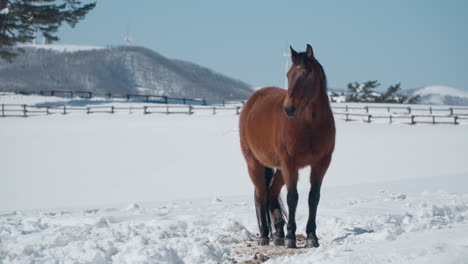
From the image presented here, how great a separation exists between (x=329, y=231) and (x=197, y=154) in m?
20.8

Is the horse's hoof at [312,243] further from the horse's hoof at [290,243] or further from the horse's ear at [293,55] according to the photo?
the horse's ear at [293,55]

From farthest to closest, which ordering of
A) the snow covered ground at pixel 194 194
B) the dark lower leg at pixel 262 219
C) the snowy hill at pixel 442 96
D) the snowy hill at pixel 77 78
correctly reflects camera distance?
the snowy hill at pixel 77 78
the snowy hill at pixel 442 96
the dark lower leg at pixel 262 219
the snow covered ground at pixel 194 194

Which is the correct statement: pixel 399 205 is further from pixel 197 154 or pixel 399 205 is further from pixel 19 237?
pixel 197 154

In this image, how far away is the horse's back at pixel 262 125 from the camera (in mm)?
6438

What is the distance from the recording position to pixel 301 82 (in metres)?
5.72

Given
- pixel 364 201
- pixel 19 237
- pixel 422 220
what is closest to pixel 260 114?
pixel 422 220

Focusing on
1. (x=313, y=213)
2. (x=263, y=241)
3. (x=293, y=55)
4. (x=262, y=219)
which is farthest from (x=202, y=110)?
(x=293, y=55)

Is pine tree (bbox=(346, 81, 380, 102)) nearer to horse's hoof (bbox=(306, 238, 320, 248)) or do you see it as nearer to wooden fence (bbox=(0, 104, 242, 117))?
wooden fence (bbox=(0, 104, 242, 117))

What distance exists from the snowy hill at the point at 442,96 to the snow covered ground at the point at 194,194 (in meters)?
73.0

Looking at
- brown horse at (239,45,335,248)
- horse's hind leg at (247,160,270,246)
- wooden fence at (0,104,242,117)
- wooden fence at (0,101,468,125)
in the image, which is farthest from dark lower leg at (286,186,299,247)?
wooden fence at (0,104,242,117)

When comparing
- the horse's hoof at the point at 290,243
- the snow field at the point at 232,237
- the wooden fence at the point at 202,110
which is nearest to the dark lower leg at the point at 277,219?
the snow field at the point at 232,237

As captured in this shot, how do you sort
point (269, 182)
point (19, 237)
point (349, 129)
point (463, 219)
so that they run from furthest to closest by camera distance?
point (349, 129) < point (463, 219) < point (269, 182) < point (19, 237)

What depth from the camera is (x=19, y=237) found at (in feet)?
21.6

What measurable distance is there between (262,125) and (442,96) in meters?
142
